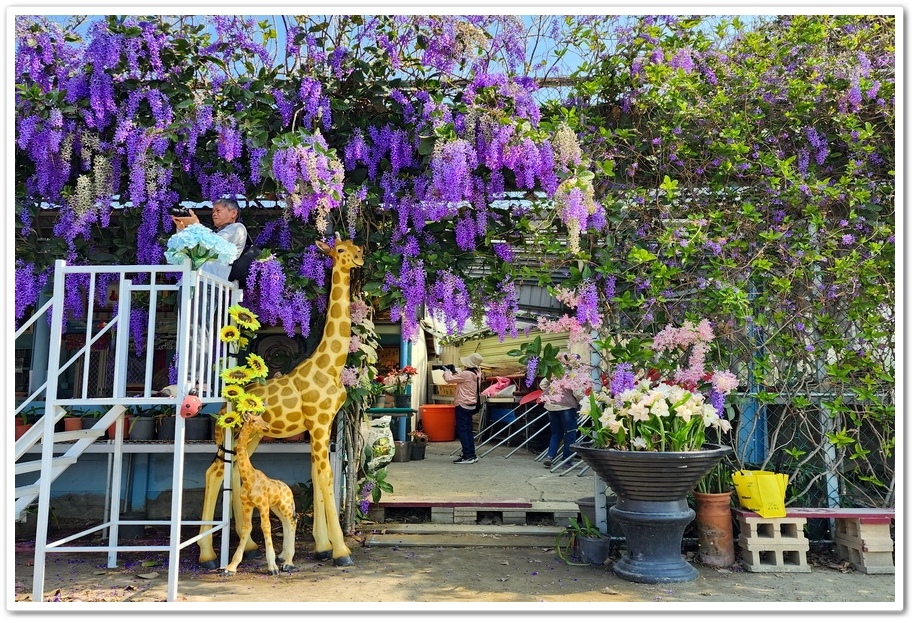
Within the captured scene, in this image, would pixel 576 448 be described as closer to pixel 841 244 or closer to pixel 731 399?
pixel 731 399

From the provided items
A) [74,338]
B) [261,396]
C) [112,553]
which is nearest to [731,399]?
[261,396]

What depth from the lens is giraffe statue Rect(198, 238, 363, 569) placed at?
160 inches

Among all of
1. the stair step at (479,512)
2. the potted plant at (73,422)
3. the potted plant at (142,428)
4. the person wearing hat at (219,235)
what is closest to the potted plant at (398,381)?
the stair step at (479,512)

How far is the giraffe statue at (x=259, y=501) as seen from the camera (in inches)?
153

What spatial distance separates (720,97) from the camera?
14.9 feet

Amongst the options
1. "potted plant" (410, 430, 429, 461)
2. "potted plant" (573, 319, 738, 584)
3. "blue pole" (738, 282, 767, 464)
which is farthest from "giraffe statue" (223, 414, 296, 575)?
"potted plant" (410, 430, 429, 461)

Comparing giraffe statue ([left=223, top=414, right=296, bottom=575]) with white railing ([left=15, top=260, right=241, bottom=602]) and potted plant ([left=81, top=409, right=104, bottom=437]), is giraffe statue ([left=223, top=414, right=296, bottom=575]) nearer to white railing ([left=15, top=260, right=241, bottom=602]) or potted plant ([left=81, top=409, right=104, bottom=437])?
white railing ([left=15, top=260, right=241, bottom=602])

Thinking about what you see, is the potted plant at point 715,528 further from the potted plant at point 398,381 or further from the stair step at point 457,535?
the potted plant at point 398,381

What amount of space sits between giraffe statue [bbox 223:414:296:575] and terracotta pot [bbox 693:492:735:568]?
7.55 ft

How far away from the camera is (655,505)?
12.4ft

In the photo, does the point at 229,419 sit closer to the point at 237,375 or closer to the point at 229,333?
the point at 237,375

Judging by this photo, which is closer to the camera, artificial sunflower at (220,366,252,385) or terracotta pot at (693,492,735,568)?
artificial sunflower at (220,366,252,385)

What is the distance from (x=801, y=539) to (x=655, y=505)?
95cm
